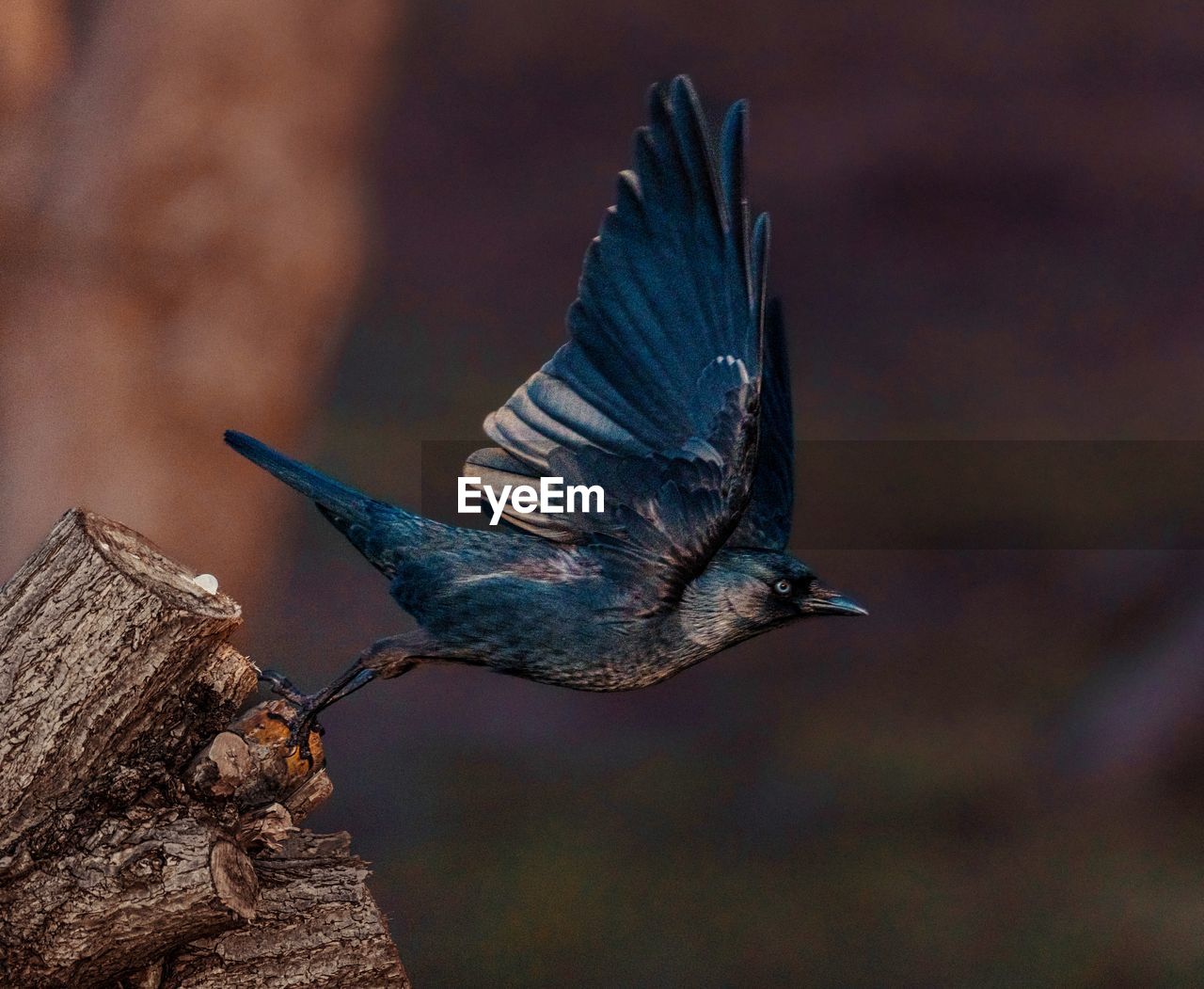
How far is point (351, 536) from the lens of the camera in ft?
4.64

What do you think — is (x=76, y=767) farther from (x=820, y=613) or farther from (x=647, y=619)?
(x=820, y=613)

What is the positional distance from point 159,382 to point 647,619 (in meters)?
2.02

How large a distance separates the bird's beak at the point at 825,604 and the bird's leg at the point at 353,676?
1.22 ft

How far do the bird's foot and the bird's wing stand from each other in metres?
0.48

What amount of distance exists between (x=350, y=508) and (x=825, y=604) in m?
0.50

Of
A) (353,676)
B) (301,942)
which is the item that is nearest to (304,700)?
(353,676)

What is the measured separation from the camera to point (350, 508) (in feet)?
4.64

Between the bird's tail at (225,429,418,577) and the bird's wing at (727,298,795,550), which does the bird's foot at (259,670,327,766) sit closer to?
the bird's tail at (225,429,418,577)

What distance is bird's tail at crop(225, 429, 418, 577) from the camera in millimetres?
1389

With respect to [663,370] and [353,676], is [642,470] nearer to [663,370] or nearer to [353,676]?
[663,370]

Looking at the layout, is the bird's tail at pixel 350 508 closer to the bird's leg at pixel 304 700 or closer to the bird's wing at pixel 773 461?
the bird's leg at pixel 304 700

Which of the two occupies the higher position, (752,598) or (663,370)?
(663,370)

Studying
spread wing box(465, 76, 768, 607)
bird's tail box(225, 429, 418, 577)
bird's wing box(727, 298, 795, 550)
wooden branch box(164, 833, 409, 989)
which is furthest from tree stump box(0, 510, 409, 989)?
bird's wing box(727, 298, 795, 550)

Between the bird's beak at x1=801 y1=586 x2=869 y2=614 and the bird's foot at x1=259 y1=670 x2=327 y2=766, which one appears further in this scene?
the bird's foot at x1=259 y1=670 x2=327 y2=766
